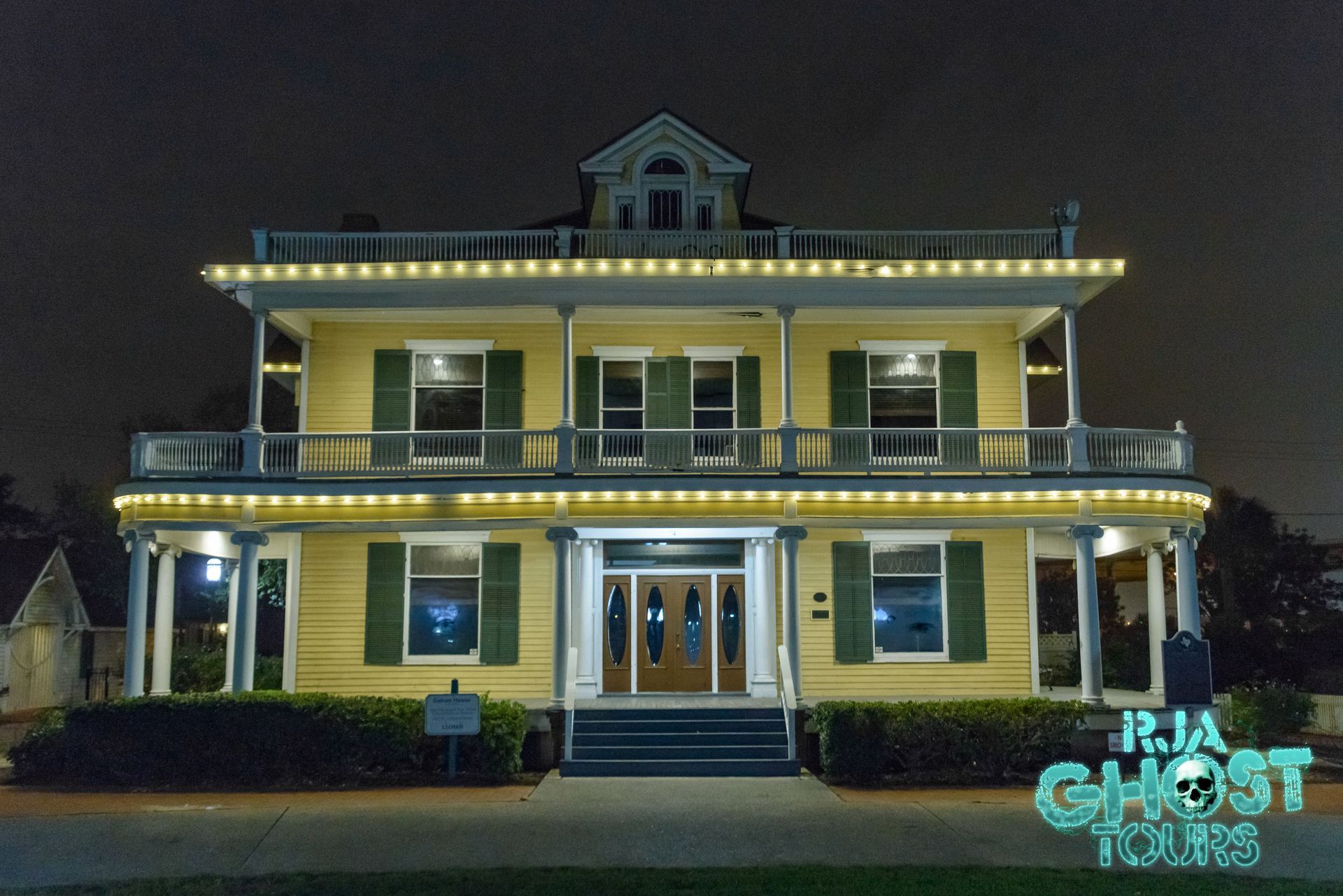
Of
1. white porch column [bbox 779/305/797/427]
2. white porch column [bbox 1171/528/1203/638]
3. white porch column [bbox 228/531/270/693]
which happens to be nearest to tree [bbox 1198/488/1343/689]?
white porch column [bbox 1171/528/1203/638]

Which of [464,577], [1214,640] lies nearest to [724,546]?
[464,577]

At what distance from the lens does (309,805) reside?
1243 centimetres

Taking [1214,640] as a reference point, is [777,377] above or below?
above

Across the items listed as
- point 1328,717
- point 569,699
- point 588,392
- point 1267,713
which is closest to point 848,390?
point 588,392

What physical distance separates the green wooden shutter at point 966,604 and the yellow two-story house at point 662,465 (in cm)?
5

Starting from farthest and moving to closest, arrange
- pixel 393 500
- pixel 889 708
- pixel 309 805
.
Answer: pixel 393 500 → pixel 889 708 → pixel 309 805

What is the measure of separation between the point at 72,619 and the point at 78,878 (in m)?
24.1

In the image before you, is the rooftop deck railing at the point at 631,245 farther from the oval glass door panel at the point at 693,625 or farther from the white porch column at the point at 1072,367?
the oval glass door panel at the point at 693,625

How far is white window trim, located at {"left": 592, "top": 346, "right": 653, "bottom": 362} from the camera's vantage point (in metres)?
19.2

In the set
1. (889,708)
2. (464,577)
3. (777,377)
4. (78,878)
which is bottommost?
(78,878)

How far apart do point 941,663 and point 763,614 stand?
2905 millimetres

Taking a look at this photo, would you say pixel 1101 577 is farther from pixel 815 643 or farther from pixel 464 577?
pixel 464 577

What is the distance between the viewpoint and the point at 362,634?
1844cm

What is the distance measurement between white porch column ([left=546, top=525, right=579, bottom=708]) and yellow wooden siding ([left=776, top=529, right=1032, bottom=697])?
3.62 m
